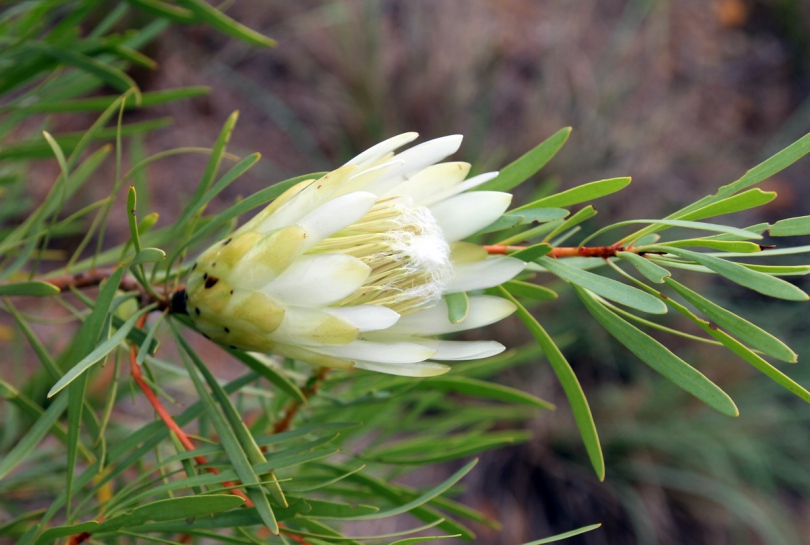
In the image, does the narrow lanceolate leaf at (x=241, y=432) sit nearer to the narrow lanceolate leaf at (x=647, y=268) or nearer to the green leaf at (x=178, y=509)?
the green leaf at (x=178, y=509)

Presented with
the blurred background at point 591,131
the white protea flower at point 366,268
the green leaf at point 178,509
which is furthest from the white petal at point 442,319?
the blurred background at point 591,131

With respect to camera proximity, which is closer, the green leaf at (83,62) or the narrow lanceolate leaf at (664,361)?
the narrow lanceolate leaf at (664,361)

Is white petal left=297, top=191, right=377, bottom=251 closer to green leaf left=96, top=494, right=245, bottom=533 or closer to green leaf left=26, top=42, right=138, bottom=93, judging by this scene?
green leaf left=96, top=494, right=245, bottom=533

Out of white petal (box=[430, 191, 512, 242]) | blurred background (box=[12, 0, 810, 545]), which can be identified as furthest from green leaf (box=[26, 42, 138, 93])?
blurred background (box=[12, 0, 810, 545])

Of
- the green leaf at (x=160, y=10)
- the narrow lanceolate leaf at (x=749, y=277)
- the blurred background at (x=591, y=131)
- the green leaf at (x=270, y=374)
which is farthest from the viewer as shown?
the blurred background at (x=591, y=131)

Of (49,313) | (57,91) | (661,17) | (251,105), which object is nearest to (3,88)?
(57,91)
